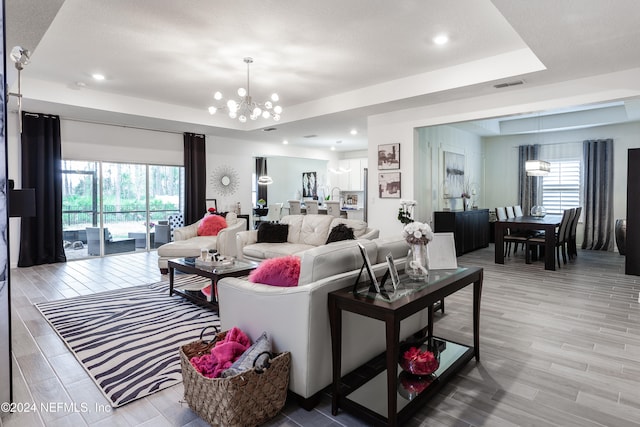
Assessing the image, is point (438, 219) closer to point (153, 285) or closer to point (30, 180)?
point (153, 285)

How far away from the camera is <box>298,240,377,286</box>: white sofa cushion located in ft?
7.30

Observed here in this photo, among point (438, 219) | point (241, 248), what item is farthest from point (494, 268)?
point (241, 248)

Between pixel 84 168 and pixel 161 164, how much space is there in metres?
1.45

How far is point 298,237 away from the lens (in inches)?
232

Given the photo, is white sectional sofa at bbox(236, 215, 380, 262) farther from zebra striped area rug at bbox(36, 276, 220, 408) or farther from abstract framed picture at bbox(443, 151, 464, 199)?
abstract framed picture at bbox(443, 151, 464, 199)

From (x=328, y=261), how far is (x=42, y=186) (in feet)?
21.3

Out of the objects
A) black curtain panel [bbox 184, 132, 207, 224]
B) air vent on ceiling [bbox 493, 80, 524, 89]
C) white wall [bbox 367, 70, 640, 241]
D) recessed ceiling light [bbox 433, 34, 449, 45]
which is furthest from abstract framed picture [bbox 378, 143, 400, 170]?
black curtain panel [bbox 184, 132, 207, 224]

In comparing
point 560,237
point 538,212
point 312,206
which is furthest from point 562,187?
point 312,206

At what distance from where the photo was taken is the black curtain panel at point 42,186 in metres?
6.39

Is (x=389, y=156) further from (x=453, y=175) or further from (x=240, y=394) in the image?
(x=240, y=394)

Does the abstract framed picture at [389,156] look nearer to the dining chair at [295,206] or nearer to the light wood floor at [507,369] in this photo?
the light wood floor at [507,369]

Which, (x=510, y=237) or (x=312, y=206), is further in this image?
(x=312, y=206)

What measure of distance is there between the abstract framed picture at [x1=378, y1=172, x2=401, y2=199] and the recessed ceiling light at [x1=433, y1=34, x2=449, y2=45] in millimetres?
2596

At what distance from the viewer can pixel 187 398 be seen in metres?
2.18
